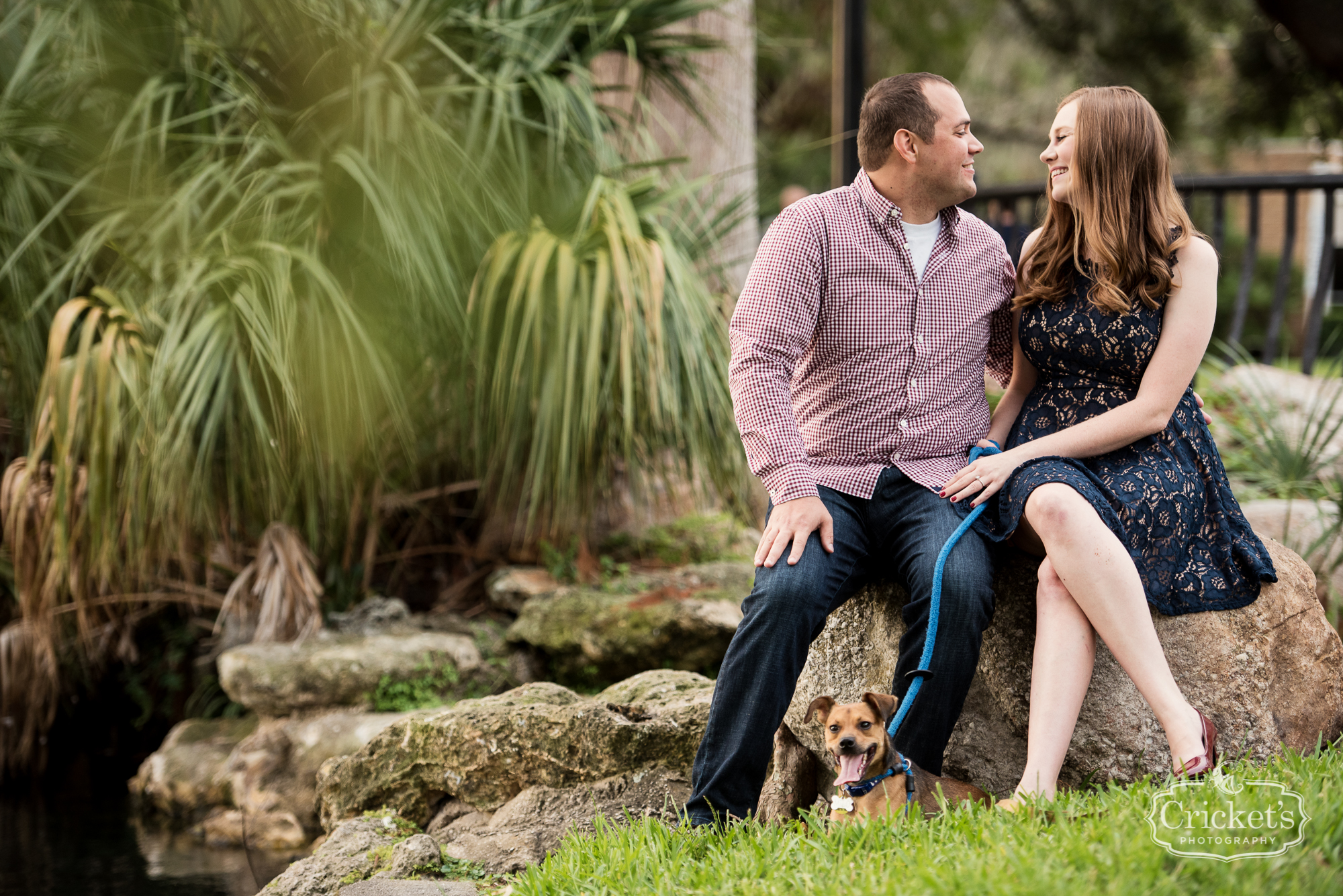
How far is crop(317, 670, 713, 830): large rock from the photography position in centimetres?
345

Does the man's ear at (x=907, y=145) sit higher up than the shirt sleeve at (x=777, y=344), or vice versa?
the man's ear at (x=907, y=145)

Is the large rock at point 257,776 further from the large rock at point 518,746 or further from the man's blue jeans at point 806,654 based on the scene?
the man's blue jeans at point 806,654

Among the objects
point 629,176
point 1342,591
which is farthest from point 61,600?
point 1342,591

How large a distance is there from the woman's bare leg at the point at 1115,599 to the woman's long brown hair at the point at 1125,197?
23.8 inches

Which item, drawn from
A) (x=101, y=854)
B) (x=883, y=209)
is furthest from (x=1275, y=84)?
(x=101, y=854)

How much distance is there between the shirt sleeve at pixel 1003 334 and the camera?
320 centimetres

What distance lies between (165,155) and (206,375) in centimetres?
154

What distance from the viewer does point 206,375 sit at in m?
4.22

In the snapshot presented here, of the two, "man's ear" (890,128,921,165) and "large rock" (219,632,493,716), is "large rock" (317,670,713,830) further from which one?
"man's ear" (890,128,921,165)

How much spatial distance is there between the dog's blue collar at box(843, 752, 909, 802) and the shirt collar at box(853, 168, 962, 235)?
4.58ft

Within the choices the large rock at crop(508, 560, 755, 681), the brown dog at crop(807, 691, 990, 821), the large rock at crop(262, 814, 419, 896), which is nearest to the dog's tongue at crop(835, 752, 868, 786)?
the brown dog at crop(807, 691, 990, 821)

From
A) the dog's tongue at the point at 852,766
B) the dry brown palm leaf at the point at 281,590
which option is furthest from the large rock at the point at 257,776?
the dog's tongue at the point at 852,766

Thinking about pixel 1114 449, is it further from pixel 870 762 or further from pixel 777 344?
pixel 870 762

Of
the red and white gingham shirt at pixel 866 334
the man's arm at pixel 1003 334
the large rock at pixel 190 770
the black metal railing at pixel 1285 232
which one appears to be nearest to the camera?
the red and white gingham shirt at pixel 866 334
